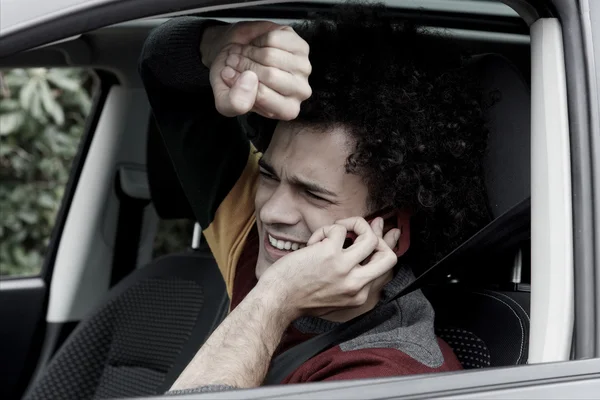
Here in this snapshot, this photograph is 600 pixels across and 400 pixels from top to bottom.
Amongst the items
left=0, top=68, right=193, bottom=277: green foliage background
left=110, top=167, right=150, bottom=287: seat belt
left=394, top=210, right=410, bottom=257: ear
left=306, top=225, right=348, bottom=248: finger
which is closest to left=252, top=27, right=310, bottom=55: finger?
left=306, top=225, right=348, bottom=248: finger

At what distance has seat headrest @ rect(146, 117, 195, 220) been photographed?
288cm

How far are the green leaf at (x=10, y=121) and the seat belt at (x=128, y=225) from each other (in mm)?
2037

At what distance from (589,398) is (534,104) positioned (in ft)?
1.71

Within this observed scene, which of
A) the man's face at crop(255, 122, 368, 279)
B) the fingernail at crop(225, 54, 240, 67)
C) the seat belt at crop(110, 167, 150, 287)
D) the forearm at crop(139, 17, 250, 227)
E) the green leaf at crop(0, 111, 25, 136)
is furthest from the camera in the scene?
the green leaf at crop(0, 111, 25, 136)

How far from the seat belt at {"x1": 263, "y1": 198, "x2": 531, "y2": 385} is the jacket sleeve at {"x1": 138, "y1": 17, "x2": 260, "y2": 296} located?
0.44m

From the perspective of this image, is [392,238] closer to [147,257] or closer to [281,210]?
[281,210]

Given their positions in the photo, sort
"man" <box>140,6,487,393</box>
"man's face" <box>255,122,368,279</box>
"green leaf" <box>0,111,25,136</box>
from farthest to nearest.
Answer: "green leaf" <box>0,111,25,136</box> → "man's face" <box>255,122,368,279</box> → "man" <box>140,6,487,393</box>

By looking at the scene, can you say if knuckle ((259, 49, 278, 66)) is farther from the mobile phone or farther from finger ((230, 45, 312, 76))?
the mobile phone

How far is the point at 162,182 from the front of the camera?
2.89m

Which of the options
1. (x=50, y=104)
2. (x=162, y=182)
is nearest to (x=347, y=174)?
(x=162, y=182)

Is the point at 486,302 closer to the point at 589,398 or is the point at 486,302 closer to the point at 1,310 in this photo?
the point at 589,398

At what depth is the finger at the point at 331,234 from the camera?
192 centimetres

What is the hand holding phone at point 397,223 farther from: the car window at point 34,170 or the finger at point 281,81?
the car window at point 34,170

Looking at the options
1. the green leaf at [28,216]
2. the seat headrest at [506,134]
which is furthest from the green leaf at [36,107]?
the seat headrest at [506,134]
